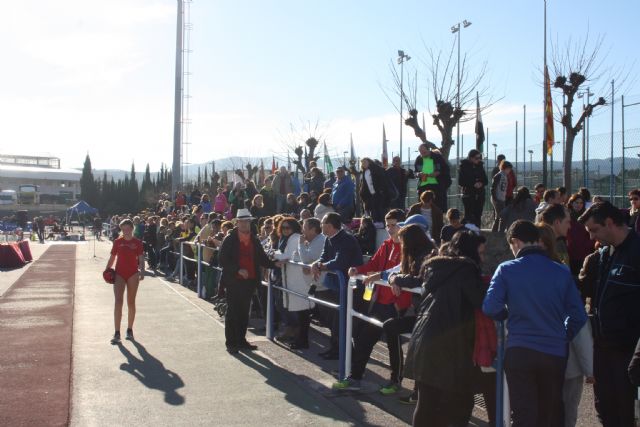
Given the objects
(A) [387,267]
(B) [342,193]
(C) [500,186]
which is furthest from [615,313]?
(B) [342,193]

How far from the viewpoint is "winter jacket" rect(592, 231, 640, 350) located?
479 centimetres

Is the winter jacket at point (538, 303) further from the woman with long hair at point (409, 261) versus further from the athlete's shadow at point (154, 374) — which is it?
the athlete's shadow at point (154, 374)

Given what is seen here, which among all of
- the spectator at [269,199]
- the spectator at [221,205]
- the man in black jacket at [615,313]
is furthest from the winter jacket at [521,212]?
the spectator at [221,205]

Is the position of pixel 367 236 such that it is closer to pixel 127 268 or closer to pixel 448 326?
pixel 127 268

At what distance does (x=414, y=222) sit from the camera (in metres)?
6.86

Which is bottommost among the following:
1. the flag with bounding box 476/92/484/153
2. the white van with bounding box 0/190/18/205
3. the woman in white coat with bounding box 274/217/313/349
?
the woman in white coat with bounding box 274/217/313/349

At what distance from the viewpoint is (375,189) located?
591 inches

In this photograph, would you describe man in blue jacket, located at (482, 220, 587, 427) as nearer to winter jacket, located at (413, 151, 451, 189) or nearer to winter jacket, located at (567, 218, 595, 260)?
winter jacket, located at (567, 218, 595, 260)

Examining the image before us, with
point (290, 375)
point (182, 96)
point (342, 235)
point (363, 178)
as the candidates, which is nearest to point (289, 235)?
point (342, 235)

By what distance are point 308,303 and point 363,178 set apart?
5.67 m

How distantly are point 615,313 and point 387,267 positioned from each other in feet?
10.2

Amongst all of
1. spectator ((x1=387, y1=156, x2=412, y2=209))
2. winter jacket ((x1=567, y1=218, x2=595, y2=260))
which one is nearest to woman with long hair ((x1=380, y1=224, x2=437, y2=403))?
winter jacket ((x1=567, y1=218, x2=595, y2=260))

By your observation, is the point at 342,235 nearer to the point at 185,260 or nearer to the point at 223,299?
the point at 223,299

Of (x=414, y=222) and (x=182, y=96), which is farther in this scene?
(x=182, y=96)
